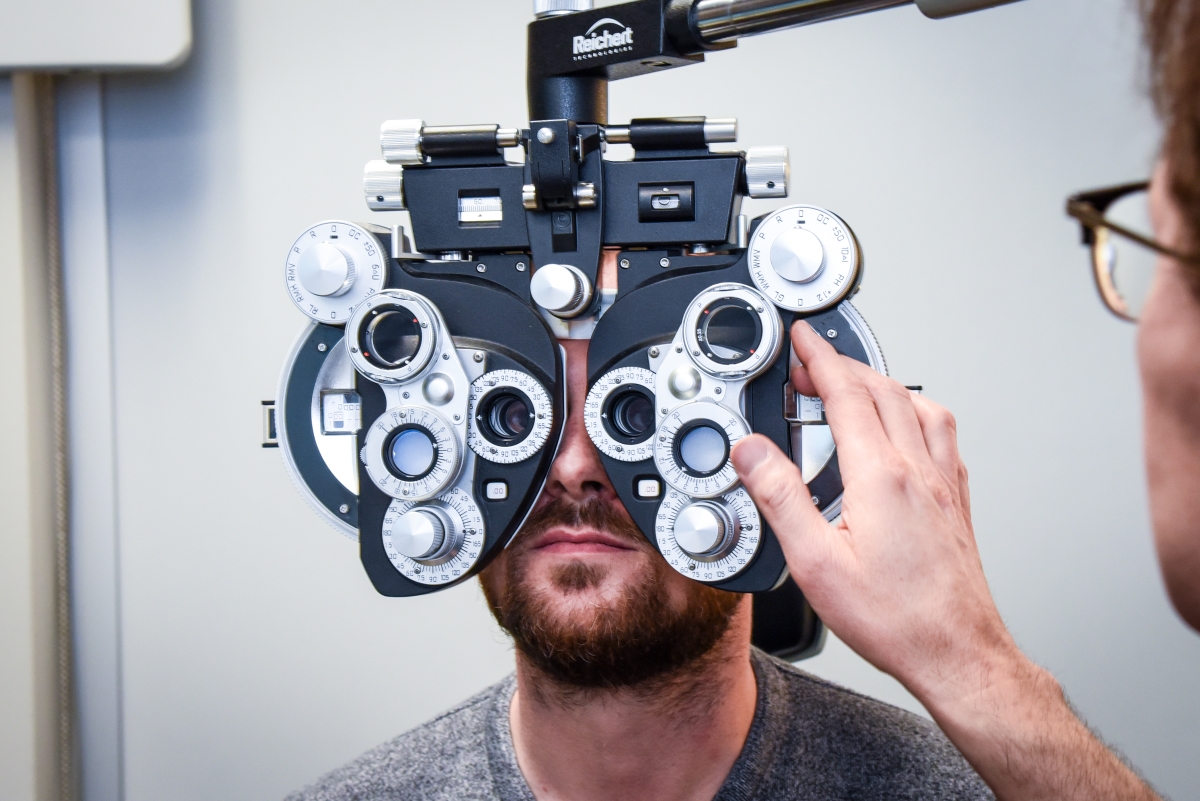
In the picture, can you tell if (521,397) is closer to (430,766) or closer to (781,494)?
(781,494)

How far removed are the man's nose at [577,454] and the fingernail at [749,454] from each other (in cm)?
15

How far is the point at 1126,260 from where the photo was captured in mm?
723

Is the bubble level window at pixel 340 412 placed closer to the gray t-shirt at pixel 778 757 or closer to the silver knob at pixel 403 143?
the silver knob at pixel 403 143

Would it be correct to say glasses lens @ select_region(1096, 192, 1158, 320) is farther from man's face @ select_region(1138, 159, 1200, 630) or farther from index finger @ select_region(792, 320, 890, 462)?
index finger @ select_region(792, 320, 890, 462)

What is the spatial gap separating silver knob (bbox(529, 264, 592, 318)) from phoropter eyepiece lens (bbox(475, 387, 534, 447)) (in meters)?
0.09

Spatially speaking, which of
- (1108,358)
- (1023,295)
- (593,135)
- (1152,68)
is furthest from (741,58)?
(1152,68)

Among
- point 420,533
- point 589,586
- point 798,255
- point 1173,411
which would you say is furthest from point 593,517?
point 1173,411

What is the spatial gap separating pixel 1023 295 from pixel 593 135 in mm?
1053

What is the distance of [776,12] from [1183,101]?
13.9 inches

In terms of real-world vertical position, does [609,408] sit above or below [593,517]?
above

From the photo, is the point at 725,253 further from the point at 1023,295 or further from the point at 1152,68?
the point at 1023,295

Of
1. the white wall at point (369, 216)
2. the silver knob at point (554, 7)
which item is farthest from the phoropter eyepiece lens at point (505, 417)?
the white wall at point (369, 216)

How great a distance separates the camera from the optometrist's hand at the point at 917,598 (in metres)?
0.87

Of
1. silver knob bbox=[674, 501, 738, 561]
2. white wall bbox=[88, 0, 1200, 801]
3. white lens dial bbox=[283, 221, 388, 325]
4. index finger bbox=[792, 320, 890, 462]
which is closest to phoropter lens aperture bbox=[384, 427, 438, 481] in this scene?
white lens dial bbox=[283, 221, 388, 325]
